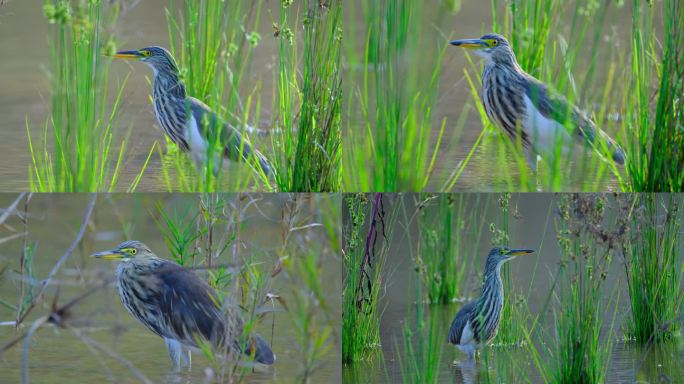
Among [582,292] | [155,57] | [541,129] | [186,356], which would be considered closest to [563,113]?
[541,129]

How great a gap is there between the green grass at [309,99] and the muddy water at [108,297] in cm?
9

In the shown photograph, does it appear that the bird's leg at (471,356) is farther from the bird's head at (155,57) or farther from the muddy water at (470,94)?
the bird's head at (155,57)

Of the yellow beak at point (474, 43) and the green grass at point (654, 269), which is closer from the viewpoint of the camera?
the yellow beak at point (474, 43)

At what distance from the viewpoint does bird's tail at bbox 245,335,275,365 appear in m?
2.52

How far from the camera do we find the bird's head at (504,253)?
2662mm

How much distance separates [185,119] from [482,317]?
1085 mm

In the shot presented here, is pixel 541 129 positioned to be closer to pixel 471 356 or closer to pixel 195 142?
pixel 471 356

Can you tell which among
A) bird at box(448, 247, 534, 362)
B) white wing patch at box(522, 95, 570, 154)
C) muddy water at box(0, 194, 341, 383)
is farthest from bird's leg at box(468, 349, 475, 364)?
white wing patch at box(522, 95, 570, 154)

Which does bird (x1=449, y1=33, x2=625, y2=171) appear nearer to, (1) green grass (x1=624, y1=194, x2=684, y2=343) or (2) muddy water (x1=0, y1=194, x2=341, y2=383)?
(1) green grass (x1=624, y1=194, x2=684, y2=343)

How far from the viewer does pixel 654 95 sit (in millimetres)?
2652

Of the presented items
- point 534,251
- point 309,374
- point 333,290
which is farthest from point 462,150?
point 309,374

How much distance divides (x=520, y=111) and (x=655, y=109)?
1.42 ft

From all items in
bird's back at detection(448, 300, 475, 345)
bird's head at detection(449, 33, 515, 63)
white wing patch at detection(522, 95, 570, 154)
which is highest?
bird's head at detection(449, 33, 515, 63)

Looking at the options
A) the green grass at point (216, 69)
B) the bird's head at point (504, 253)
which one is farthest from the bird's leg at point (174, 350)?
the bird's head at point (504, 253)
